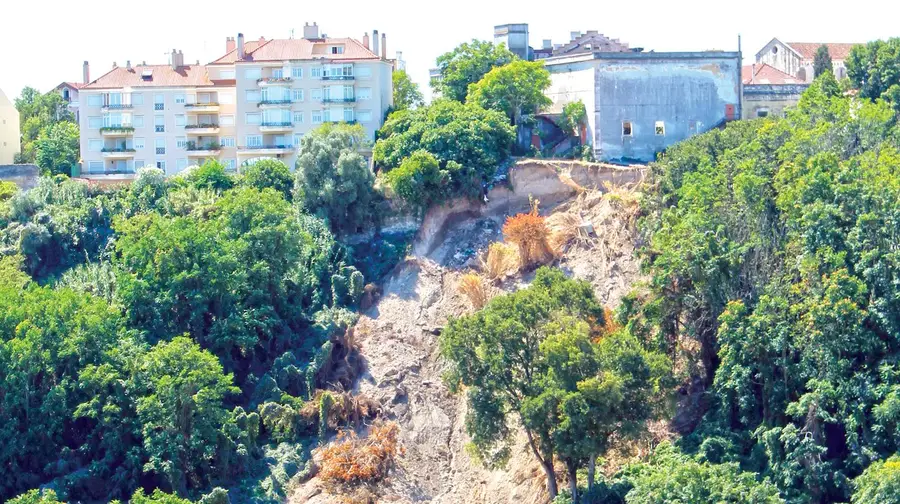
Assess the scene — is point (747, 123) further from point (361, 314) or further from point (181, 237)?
point (181, 237)

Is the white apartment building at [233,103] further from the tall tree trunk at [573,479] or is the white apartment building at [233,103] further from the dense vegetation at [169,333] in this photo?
the tall tree trunk at [573,479]

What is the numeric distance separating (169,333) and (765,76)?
34383 mm

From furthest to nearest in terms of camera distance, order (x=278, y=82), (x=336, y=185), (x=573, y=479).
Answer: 1. (x=278, y=82)
2. (x=336, y=185)
3. (x=573, y=479)

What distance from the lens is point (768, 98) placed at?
7906 cm

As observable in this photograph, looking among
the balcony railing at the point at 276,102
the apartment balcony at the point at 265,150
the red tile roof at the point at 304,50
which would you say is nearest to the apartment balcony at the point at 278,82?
the balcony railing at the point at 276,102

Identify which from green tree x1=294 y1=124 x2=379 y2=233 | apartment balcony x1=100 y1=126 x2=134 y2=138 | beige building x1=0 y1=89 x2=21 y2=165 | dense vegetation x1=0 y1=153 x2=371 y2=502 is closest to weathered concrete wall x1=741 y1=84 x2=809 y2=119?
green tree x1=294 y1=124 x2=379 y2=233

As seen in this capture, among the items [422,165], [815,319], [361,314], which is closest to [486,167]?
[422,165]

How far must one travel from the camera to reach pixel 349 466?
6078 centimetres

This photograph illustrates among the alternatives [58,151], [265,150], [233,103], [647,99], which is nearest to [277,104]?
[265,150]

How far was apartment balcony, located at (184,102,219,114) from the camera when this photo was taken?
277ft

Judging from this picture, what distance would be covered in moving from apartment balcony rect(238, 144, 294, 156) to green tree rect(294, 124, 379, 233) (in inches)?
309

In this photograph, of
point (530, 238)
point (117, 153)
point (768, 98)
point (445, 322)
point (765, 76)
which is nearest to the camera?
point (445, 322)

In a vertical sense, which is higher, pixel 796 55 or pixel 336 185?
pixel 796 55

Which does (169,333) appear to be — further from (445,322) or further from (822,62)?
(822,62)
